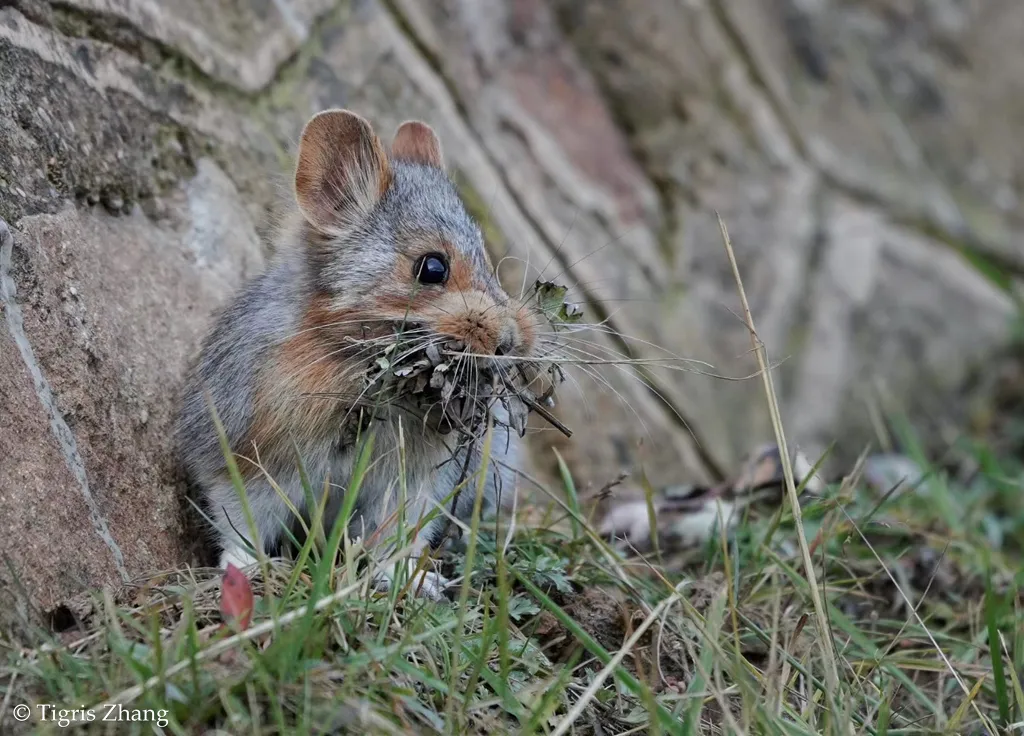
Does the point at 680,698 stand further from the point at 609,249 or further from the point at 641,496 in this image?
the point at 609,249

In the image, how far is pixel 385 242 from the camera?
3.49m

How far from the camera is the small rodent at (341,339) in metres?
3.30

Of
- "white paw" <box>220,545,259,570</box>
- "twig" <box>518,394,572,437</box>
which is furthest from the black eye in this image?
"white paw" <box>220,545,259,570</box>

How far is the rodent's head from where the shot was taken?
330cm

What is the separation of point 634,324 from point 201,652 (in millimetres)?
4075

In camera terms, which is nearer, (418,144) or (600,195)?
(418,144)

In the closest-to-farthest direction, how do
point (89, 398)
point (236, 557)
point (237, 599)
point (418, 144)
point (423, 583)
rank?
1. point (237, 599)
2. point (423, 583)
3. point (89, 398)
4. point (236, 557)
5. point (418, 144)

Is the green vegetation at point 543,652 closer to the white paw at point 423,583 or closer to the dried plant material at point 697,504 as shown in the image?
the white paw at point 423,583

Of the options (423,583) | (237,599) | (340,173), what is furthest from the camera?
(340,173)

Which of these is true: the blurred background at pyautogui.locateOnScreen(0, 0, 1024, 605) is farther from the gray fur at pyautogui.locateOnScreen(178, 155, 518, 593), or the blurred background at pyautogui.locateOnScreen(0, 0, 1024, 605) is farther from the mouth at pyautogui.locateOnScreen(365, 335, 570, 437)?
the mouth at pyautogui.locateOnScreen(365, 335, 570, 437)

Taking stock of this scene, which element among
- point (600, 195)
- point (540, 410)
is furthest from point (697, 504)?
point (600, 195)

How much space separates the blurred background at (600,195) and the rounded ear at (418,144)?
0.45 m

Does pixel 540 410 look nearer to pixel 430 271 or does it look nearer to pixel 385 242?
pixel 430 271

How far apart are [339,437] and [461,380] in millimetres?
435
